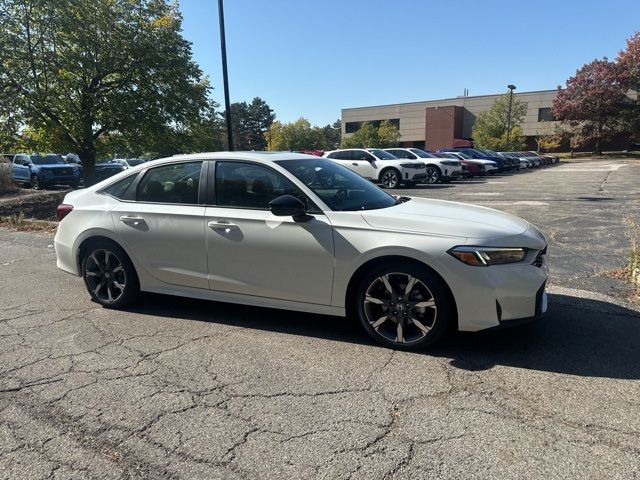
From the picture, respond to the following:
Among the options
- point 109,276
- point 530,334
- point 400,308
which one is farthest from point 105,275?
point 530,334

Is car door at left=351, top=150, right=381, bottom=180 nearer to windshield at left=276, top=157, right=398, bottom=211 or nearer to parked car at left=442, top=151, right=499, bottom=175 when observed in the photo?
parked car at left=442, top=151, right=499, bottom=175

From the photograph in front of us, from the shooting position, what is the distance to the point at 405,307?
3854mm

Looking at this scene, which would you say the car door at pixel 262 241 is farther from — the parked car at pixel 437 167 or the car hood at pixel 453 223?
the parked car at pixel 437 167

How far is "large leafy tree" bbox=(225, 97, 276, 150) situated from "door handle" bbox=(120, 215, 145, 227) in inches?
4136

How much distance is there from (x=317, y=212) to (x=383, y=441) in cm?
199

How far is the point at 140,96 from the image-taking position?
1566 cm

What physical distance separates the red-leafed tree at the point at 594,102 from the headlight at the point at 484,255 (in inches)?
2458

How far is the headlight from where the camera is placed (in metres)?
3.64

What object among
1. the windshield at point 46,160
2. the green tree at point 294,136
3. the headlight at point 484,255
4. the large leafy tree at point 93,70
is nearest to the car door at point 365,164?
the large leafy tree at point 93,70

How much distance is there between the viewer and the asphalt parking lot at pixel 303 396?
260 cm

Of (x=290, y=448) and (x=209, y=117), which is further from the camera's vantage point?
(x=209, y=117)

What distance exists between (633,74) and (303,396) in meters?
64.6

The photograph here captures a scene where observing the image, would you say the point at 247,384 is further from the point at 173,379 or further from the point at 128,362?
the point at 128,362

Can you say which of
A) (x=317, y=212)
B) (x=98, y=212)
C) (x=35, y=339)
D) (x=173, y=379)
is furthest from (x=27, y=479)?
(x=98, y=212)
